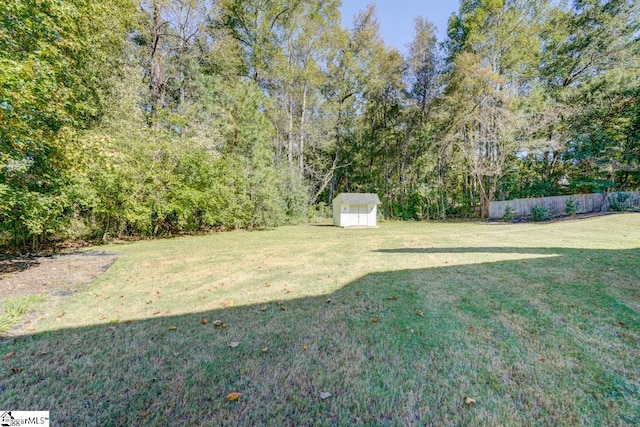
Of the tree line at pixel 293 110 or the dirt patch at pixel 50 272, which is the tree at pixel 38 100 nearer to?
the tree line at pixel 293 110

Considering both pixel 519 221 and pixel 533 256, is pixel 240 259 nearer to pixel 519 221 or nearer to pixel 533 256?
pixel 533 256

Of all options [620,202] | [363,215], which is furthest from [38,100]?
[620,202]

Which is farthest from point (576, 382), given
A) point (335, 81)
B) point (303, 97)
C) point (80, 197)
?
point (335, 81)

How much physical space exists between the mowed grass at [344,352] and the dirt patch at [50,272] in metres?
0.68

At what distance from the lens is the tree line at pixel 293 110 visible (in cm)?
702

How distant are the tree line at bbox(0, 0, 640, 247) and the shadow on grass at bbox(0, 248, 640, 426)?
15.3 feet

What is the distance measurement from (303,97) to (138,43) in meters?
11.2

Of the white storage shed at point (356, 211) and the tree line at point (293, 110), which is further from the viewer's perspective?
the white storage shed at point (356, 211)

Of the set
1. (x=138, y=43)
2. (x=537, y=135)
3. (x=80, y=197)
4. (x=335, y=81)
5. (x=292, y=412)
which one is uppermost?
(x=335, y=81)

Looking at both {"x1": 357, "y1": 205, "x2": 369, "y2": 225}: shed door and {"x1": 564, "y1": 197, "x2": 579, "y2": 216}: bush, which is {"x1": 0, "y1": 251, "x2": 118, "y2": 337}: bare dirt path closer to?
{"x1": 357, "y1": 205, "x2": 369, "y2": 225}: shed door

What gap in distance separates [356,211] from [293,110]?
33.6 ft

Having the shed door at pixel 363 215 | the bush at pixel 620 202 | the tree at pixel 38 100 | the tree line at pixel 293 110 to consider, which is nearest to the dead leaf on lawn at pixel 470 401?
the tree at pixel 38 100

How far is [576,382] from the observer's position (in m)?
2.06

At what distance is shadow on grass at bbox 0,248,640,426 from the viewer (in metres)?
1.83
